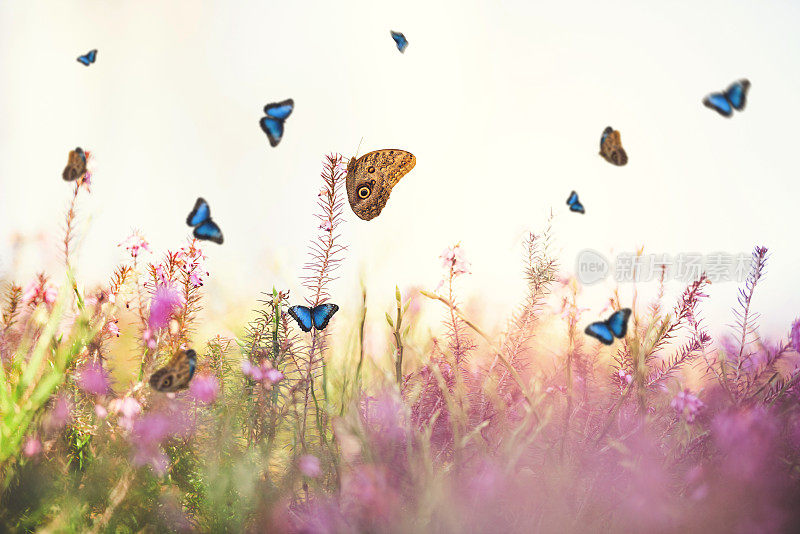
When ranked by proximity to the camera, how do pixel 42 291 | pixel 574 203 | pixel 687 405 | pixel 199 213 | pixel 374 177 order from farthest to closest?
1. pixel 42 291
2. pixel 574 203
3. pixel 374 177
4. pixel 199 213
5. pixel 687 405

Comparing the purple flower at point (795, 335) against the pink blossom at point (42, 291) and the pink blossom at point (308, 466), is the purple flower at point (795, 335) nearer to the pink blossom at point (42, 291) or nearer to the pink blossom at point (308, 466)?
the pink blossom at point (308, 466)

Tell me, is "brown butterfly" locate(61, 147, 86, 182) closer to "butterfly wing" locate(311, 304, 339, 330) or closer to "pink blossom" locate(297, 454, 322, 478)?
"butterfly wing" locate(311, 304, 339, 330)

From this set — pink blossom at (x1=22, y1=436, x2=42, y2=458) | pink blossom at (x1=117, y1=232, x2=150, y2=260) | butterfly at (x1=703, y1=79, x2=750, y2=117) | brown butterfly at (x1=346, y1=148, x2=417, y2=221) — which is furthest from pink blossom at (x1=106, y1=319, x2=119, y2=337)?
butterfly at (x1=703, y1=79, x2=750, y2=117)

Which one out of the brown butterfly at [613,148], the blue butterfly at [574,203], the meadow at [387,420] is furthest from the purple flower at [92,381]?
the brown butterfly at [613,148]

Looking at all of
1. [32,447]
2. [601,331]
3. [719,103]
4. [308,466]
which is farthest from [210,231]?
[719,103]

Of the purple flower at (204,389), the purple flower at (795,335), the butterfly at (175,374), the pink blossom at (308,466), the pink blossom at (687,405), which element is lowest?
the pink blossom at (308,466)

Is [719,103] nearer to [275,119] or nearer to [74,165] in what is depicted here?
[275,119]

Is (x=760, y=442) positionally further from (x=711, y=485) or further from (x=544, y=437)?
(x=544, y=437)
